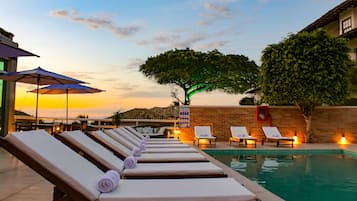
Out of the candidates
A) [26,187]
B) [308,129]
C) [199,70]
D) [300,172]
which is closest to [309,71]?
[308,129]

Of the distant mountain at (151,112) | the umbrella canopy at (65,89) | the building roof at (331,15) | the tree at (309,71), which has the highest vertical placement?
the building roof at (331,15)

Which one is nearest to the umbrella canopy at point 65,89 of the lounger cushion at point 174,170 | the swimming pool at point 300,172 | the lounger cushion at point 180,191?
the swimming pool at point 300,172

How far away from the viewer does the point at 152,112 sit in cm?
2375

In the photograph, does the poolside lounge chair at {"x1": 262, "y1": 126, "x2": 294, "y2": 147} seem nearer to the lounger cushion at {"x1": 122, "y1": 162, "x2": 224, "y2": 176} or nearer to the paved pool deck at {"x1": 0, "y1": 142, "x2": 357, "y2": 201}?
the paved pool deck at {"x1": 0, "y1": 142, "x2": 357, "y2": 201}

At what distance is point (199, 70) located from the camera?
26.3 m

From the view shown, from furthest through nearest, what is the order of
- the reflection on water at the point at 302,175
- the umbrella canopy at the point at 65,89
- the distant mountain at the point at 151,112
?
the distant mountain at the point at 151,112, the umbrella canopy at the point at 65,89, the reflection on water at the point at 302,175

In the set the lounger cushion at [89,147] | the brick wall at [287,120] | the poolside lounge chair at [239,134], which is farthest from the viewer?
the brick wall at [287,120]

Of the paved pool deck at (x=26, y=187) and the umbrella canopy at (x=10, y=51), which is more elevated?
the umbrella canopy at (x=10, y=51)

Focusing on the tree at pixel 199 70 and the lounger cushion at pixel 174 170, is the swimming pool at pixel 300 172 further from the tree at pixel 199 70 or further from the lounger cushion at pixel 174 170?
the tree at pixel 199 70

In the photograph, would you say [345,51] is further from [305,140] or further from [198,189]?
[198,189]

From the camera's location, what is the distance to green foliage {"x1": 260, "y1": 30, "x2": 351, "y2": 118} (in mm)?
13305

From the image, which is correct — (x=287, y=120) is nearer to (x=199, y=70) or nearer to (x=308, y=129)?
(x=308, y=129)

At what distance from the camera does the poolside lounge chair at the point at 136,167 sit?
347 centimetres

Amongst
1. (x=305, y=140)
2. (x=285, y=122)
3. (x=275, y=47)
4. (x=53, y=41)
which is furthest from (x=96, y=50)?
(x=305, y=140)
